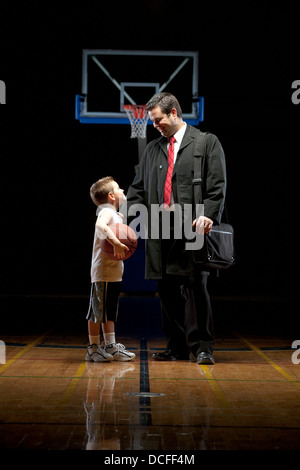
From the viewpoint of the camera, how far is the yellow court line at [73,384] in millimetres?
3180

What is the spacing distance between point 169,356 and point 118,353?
1.21 ft

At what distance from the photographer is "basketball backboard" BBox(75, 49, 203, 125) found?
9281mm

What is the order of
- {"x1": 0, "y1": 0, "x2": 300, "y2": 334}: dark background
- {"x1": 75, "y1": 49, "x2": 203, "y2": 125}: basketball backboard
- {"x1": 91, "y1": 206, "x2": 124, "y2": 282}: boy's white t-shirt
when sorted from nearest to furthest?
{"x1": 91, "y1": 206, "x2": 124, "y2": 282}: boy's white t-shirt < {"x1": 75, "y1": 49, "x2": 203, "y2": 125}: basketball backboard < {"x1": 0, "y1": 0, "x2": 300, "y2": 334}: dark background

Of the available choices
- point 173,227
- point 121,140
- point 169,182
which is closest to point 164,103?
point 169,182

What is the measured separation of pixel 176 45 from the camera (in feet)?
35.7

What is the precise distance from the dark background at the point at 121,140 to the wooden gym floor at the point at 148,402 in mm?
5748

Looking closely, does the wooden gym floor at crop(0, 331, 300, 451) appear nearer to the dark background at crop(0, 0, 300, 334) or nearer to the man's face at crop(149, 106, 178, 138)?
the man's face at crop(149, 106, 178, 138)

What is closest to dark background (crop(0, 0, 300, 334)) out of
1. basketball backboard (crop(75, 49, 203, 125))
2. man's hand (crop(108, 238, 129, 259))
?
basketball backboard (crop(75, 49, 203, 125))

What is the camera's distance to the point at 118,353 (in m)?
4.55

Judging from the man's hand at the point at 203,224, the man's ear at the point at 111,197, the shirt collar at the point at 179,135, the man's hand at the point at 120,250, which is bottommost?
the man's hand at the point at 120,250

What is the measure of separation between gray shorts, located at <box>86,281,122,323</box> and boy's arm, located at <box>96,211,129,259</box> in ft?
0.87

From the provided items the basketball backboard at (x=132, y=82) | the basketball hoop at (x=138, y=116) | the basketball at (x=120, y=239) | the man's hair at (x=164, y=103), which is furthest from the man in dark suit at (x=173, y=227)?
the basketball backboard at (x=132, y=82)

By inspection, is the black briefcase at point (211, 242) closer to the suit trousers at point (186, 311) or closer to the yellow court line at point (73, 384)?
the suit trousers at point (186, 311)
